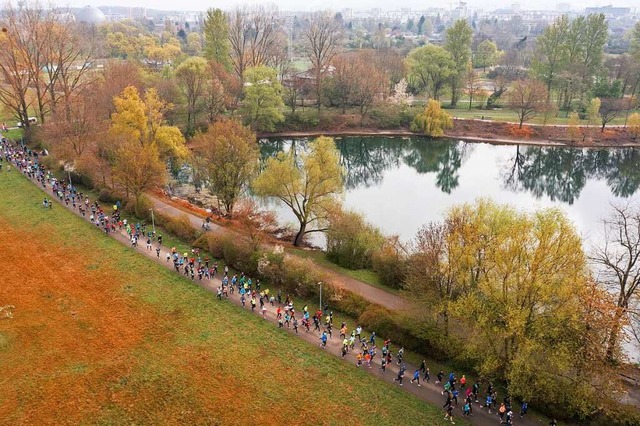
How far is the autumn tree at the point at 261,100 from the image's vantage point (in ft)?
244

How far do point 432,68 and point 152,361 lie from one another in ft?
249

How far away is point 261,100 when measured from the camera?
75.4 meters

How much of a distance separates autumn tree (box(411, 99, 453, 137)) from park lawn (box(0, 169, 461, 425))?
2169 inches

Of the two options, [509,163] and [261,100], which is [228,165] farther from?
[509,163]

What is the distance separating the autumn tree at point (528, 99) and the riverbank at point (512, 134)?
2.37 meters

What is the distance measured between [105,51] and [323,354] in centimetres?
13115

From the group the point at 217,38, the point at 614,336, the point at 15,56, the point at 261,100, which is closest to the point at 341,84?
the point at 261,100

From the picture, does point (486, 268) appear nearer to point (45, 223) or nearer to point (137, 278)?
point (137, 278)

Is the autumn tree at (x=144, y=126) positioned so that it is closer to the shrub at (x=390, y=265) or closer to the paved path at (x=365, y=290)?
the paved path at (x=365, y=290)

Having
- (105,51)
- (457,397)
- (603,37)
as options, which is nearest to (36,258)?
(457,397)

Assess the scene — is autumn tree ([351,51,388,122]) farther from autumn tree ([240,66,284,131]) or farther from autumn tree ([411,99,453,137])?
autumn tree ([240,66,284,131])

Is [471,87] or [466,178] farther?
[471,87]

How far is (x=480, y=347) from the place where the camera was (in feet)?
76.5

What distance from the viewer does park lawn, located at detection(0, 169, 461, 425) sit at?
22047 millimetres
